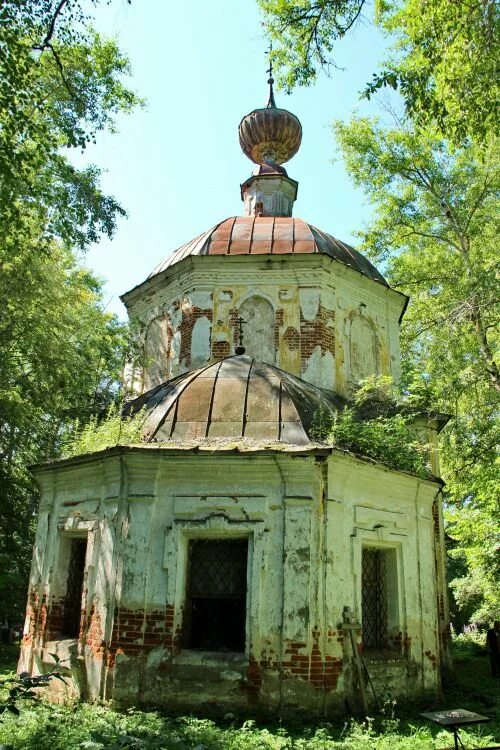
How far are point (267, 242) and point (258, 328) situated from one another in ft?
5.91

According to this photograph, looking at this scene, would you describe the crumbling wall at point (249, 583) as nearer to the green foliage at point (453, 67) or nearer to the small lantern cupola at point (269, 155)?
the green foliage at point (453, 67)

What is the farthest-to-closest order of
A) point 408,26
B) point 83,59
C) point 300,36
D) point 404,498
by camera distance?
point 83,59 → point 404,498 → point 300,36 → point 408,26

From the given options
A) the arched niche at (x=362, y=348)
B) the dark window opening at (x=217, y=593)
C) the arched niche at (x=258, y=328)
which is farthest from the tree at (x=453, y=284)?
the dark window opening at (x=217, y=593)

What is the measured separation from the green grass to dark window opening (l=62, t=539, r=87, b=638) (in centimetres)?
142

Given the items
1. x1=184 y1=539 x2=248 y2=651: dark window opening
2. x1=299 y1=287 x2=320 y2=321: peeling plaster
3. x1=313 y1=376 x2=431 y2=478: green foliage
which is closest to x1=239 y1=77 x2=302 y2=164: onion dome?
x1=299 y1=287 x2=320 y2=321: peeling plaster

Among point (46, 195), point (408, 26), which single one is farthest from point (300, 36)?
point (46, 195)

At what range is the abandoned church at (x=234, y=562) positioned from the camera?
6.37 meters

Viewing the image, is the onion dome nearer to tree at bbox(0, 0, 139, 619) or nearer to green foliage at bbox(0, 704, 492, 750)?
tree at bbox(0, 0, 139, 619)

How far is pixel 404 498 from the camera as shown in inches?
314

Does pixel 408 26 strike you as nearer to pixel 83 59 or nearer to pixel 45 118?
pixel 83 59

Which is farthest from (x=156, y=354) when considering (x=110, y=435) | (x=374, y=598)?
(x=374, y=598)

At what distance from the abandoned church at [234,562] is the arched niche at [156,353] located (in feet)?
5.87

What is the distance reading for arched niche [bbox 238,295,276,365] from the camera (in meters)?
10.4

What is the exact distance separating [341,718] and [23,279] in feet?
26.8
